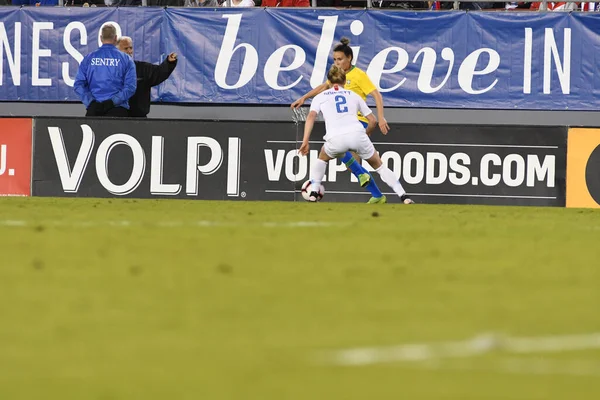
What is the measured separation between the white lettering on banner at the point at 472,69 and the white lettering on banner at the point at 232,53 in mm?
3285

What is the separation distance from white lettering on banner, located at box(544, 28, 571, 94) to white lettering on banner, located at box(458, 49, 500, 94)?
2.50 ft

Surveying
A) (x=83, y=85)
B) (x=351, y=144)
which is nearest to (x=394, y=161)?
(x=351, y=144)

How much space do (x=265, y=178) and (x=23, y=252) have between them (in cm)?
1115

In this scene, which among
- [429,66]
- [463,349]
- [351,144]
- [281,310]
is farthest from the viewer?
[429,66]

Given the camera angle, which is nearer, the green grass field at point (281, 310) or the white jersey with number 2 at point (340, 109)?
the green grass field at point (281, 310)

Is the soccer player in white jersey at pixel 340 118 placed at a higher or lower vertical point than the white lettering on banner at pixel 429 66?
lower

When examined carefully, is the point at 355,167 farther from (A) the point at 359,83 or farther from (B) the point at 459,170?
(B) the point at 459,170

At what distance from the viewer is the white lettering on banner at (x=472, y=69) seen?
19891 millimetres

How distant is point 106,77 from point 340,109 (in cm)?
407

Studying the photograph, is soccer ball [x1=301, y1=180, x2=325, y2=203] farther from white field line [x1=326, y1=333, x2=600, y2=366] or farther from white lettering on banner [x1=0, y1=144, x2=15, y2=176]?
white field line [x1=326, y1=333, x2=600, y2=366]

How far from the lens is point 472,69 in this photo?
19.9m

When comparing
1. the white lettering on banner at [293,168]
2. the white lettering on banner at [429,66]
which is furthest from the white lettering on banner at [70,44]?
the white lettering on banner at [429,66]

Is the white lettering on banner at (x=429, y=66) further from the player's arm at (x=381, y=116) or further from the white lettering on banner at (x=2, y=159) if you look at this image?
the white lettering on banner at (x=2, y=159)

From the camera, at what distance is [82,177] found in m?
18.9
